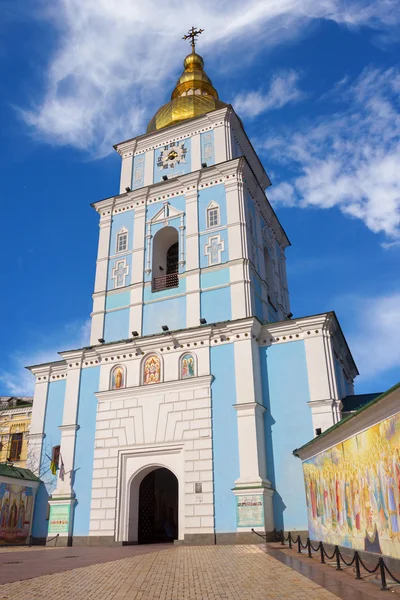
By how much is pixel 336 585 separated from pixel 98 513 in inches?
455

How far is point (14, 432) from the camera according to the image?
27062 mm

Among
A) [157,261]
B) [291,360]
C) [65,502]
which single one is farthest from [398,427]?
[157,261]

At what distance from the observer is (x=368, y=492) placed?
8.44m

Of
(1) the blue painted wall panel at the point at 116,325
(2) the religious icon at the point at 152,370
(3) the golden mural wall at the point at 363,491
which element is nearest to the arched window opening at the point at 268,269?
(1) the blue painted wall panel at the point at 116,325

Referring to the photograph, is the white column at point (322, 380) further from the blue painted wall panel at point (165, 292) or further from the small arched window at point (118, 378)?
the small arched window at point (118, 378)

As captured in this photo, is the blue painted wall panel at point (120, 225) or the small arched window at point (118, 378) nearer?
the small arched window at point (118, 378)

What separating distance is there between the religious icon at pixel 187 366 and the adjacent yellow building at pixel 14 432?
42.9 feet

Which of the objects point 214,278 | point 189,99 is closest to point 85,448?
point 214,278

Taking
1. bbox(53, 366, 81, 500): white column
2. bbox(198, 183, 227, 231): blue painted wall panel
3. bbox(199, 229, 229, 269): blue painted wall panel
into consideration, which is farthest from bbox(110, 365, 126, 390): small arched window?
bbox(198, 183, 227, 231): blue painted wall panel

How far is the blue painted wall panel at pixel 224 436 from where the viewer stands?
15141 millimetres

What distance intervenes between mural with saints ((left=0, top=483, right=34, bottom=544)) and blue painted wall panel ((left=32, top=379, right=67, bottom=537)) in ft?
1.07

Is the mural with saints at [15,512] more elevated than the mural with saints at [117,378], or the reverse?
the mural with saints at [117,378]

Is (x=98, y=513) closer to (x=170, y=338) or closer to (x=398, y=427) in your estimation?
(x=170, y=338)

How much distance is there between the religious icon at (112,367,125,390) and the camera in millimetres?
18344
